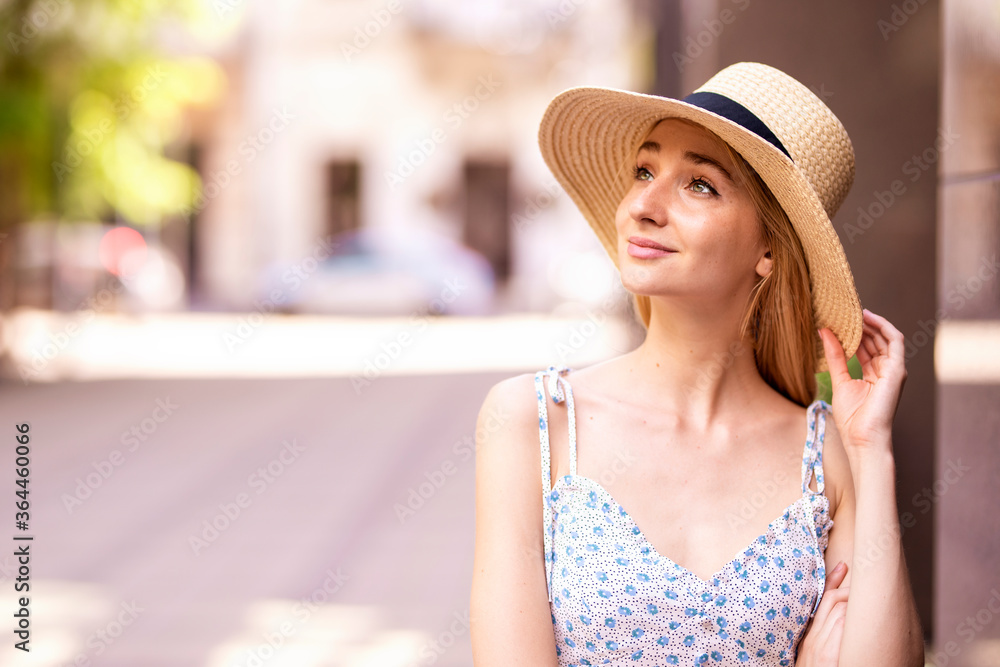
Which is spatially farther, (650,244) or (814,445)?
(814,445)

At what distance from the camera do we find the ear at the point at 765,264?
2.37 meters

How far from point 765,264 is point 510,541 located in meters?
0.87

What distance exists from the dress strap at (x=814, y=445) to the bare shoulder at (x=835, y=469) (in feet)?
0.05

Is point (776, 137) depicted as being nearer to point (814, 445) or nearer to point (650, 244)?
point (650, 244)

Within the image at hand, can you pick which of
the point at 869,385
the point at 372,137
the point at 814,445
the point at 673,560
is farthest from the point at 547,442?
the point at 372,137

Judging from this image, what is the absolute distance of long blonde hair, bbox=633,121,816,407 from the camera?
89.7 inches

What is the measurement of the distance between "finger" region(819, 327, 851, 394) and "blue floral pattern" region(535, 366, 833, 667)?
A: 0.35 metres

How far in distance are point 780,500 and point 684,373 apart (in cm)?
37

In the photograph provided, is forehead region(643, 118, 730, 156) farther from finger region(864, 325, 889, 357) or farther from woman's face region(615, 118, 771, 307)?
finger region(864, 325, 889, 357)

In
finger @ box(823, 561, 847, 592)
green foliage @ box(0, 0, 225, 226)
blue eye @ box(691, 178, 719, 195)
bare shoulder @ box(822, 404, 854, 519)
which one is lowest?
finger @ box(823, 561, 847, 592)

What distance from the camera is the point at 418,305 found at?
77.2 ft

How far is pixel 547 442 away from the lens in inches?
88.4

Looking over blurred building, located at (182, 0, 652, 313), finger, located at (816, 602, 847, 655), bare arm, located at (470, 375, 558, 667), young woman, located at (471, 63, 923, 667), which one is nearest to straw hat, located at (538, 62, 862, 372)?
young woman, located at (471, 63, 923, 667)

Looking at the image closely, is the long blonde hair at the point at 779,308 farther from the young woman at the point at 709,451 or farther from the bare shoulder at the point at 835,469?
the bare shoulder at the point at 835,469
